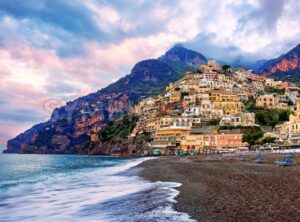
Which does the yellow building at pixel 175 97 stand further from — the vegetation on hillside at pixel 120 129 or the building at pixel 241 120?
the building at pixel 241 120

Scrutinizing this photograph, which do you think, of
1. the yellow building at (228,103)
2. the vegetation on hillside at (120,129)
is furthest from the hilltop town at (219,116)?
the vegetation on hillside at (120,129)

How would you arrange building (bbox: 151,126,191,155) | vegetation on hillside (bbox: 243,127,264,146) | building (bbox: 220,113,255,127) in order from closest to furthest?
1. vegetation on hillside (bbox: 243,127,264,146)
2. building (bbox: 220,113,255,127)
3. building (bbox: 151,126,191,155)

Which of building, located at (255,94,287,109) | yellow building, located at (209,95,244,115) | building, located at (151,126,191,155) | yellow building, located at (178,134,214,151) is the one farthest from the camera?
yellow building, located at (209,95,244,115)

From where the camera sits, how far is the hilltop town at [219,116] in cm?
9461

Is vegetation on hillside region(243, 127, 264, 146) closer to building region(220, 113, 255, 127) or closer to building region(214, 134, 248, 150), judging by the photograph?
building region(214, 134, 248, 150)

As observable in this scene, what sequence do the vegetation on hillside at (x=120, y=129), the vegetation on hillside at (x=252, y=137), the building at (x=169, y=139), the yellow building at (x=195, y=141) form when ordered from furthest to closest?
the vegetation on hillside at (x=120, y=129) → the building at (x=169, y=139) → the yellow building at (x=195, y=141) → the vegetation on hillside at (x=252, y=137)

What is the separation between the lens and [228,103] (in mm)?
134500

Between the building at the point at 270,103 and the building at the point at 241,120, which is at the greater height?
the building at the point at 270,103

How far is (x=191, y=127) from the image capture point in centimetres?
11969

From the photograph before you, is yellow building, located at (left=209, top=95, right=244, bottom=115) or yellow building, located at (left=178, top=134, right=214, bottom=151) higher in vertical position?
yellow building, located at (left=209, top=95, right=244, bottom=115)

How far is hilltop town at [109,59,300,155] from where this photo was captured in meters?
94.6

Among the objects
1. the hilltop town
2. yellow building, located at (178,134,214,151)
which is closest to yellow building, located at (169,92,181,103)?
the hilltop town

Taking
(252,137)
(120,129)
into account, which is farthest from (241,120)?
(120,129)

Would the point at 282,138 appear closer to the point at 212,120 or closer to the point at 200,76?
the point at 212,120
